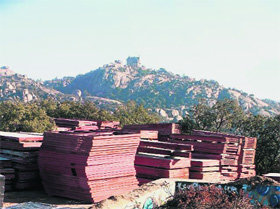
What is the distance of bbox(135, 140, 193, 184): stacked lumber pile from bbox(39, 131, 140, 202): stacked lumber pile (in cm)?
101

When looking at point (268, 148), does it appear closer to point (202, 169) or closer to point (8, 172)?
point (202, 169)

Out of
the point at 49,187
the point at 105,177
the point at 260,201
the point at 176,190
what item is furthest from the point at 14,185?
the point at 260,201

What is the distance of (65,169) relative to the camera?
1101 cm

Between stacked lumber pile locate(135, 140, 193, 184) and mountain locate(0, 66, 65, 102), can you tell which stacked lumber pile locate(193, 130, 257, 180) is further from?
mountain locate(0, 66, 65, 102)

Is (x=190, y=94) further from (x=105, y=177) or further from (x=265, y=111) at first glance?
(x=105, y=177)

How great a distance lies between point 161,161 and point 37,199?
4026 millimetres

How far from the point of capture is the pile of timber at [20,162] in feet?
38.7

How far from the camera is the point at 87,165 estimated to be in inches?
411

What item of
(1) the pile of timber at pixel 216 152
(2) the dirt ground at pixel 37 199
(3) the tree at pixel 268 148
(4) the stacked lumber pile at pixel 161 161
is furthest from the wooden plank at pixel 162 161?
(3) the tree at pixel 268 148

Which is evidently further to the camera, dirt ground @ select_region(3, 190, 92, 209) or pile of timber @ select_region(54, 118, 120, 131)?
pile of timber @ select_region(54, 118, 120, 131)

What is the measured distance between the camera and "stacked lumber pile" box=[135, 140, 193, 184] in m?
12.1

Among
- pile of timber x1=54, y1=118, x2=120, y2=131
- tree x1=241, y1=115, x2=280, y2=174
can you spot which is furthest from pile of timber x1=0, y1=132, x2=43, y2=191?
tree x1=241, y1=115, x2=280, y2=174

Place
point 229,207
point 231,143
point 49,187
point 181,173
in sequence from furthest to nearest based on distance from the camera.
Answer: point 231,143
point 181,173
point 49,187
point 229,207

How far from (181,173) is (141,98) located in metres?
177
